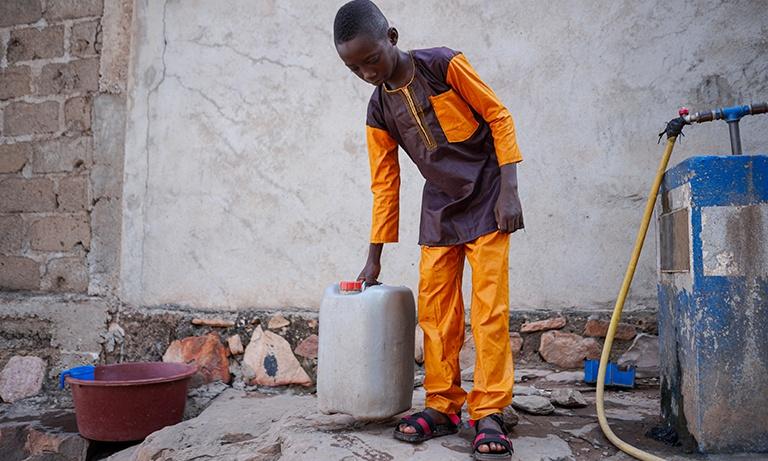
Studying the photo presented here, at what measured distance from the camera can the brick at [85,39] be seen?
152 inches

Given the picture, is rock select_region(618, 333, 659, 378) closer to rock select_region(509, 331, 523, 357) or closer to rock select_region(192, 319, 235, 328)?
rock select_region(509, 331, 523, 357)

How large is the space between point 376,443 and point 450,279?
1.95 feet

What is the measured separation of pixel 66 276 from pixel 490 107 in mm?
2922

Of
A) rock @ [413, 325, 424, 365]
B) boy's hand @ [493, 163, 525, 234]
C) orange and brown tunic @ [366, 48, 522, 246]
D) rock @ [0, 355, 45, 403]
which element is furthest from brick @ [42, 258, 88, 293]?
boy's hand @ [493, 163, 525, 234]

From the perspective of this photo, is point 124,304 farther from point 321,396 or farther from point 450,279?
point 450,279

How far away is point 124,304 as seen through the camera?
12.2ft

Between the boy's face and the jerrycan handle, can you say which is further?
the jerrycan handle

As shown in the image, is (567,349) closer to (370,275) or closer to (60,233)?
(370,275)

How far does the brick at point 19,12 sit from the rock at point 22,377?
2.09m

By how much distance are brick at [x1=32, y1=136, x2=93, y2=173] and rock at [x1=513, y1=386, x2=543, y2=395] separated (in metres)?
2.78

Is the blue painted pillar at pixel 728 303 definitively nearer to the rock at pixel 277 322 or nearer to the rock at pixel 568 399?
the rock at pixel 568 399

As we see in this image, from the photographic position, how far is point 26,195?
394cm

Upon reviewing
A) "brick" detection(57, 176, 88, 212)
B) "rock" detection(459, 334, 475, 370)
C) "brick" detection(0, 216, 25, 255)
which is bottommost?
"rock" detection(459, 334, 475, 370)

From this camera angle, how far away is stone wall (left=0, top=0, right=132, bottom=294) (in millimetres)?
3803
